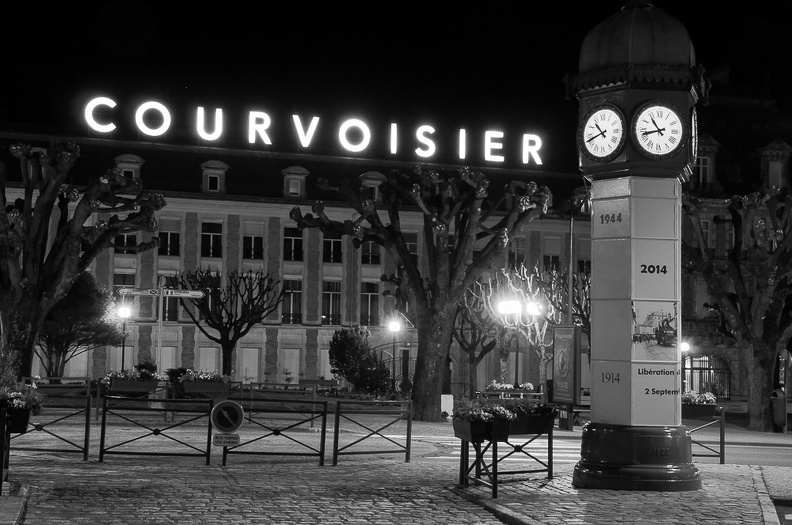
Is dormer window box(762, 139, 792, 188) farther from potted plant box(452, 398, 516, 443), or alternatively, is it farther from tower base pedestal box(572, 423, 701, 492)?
potted plant box(452, 398, 516, 443)

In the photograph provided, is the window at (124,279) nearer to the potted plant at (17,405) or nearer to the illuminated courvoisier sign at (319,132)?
the illuminated courvoisier sign at (319,132)

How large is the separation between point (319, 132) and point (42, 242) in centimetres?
3460

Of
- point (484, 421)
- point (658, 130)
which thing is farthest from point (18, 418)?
point (658, 130)

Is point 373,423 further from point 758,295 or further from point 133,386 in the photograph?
point 758,295

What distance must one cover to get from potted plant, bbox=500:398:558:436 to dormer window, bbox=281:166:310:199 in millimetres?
45309

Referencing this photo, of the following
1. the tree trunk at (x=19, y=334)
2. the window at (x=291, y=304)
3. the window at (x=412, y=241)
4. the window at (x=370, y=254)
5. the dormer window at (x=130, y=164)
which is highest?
the dormer window at (x=130, y=164)

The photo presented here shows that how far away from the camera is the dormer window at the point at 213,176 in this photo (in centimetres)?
5738

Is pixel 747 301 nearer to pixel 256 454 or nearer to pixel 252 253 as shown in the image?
pixel 256 454

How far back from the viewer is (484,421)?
1292cm

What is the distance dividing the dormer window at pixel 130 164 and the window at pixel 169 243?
10.6 feet

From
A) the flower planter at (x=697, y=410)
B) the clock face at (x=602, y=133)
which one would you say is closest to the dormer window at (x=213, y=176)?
the flower planter at (x=697, y=410)

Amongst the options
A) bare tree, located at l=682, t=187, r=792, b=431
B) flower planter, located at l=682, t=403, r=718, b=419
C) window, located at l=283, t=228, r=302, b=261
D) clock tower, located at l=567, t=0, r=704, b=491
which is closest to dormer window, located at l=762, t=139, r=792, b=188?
window, located at l=283, t=228, r=302, b=261

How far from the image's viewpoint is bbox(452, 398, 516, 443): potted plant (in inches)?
508

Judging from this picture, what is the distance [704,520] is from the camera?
35.5 ft
